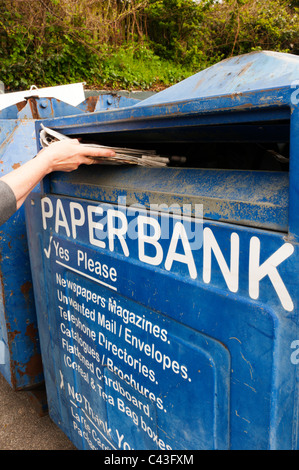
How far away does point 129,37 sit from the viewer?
10078 millimetres

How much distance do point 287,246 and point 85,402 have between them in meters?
1.25

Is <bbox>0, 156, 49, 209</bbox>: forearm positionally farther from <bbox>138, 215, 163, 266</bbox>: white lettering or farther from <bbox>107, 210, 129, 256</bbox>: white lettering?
<bbox>138, 215, 163, 266</bbox>: white lettering

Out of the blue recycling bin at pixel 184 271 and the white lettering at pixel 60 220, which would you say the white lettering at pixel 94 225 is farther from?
the white lettering at pixel 60 220

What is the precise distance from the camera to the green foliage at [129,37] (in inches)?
293

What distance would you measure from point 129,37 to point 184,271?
10.5 m

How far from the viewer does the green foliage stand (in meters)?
7.45

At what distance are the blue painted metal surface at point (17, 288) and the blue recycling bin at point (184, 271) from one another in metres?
0.27

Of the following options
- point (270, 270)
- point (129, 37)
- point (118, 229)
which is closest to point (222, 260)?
point (270, 270)

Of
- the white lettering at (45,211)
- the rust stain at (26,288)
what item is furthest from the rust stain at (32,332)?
the white lettering at (45,211)

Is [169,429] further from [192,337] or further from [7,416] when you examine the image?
[7,416]

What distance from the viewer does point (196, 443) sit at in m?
1.10

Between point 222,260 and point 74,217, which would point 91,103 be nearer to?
point 74,217

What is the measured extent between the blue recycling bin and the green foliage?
6.77 metres

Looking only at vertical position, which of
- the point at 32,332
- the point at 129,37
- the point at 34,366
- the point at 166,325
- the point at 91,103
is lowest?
the point at 34,366
